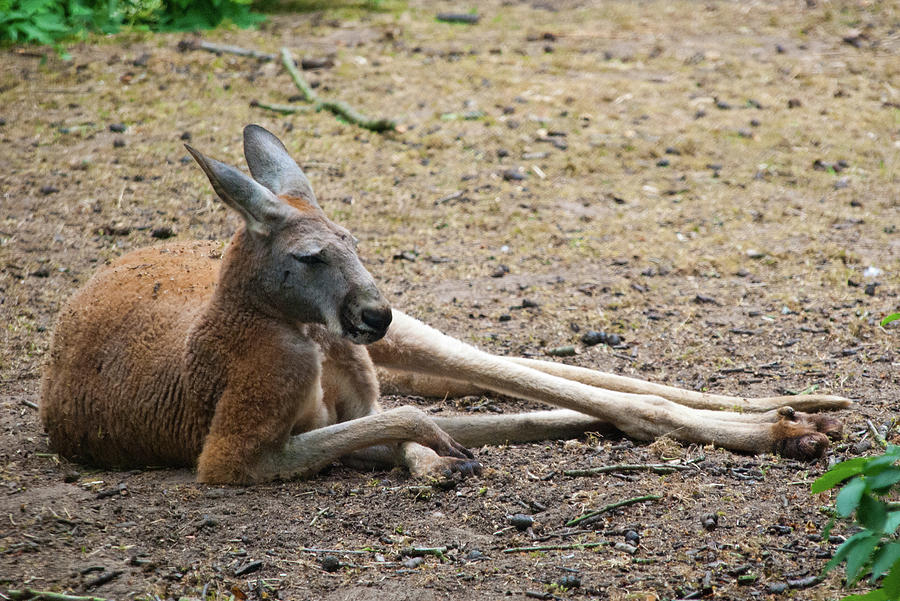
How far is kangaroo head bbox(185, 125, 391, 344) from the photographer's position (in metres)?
3.73

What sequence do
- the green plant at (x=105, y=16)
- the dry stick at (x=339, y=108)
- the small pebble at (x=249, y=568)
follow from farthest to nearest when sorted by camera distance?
the green plant at (x=105, y=16)
the dry stick at (x=339, y=108)
the small pebble at (x=249, y=568)

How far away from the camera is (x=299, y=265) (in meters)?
3.82

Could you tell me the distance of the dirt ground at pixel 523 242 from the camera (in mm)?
3289

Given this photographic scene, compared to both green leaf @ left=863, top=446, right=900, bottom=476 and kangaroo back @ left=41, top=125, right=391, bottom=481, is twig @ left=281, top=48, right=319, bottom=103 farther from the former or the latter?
green leaf @ left=863, top=446, right=900, bottom=476

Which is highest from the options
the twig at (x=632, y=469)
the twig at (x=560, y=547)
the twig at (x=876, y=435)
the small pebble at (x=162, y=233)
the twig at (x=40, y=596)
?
the small pebble at (x=162, y=233)

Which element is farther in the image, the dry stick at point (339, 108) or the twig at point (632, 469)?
the dry stick at point (339, 108)

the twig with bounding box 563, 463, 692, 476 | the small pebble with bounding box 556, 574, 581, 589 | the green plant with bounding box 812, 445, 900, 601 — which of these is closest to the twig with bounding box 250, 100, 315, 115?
the twig with bounding box 563, 463, 692, 476

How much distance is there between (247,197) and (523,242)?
3260 millimetres

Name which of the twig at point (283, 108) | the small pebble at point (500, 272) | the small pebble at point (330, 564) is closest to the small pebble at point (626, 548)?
the small pebble at point (330, 564)

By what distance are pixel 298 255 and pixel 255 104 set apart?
193 inches

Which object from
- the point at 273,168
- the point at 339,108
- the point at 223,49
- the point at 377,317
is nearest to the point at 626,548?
the point at 377,317

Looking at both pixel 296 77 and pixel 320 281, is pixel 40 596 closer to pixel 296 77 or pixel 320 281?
pixel 320 281

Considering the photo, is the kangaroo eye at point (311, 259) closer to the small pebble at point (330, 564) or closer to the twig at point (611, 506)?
the small pebble at point (330, 564)

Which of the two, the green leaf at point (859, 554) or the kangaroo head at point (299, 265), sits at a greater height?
the kangaroo head at point (299, 265)
